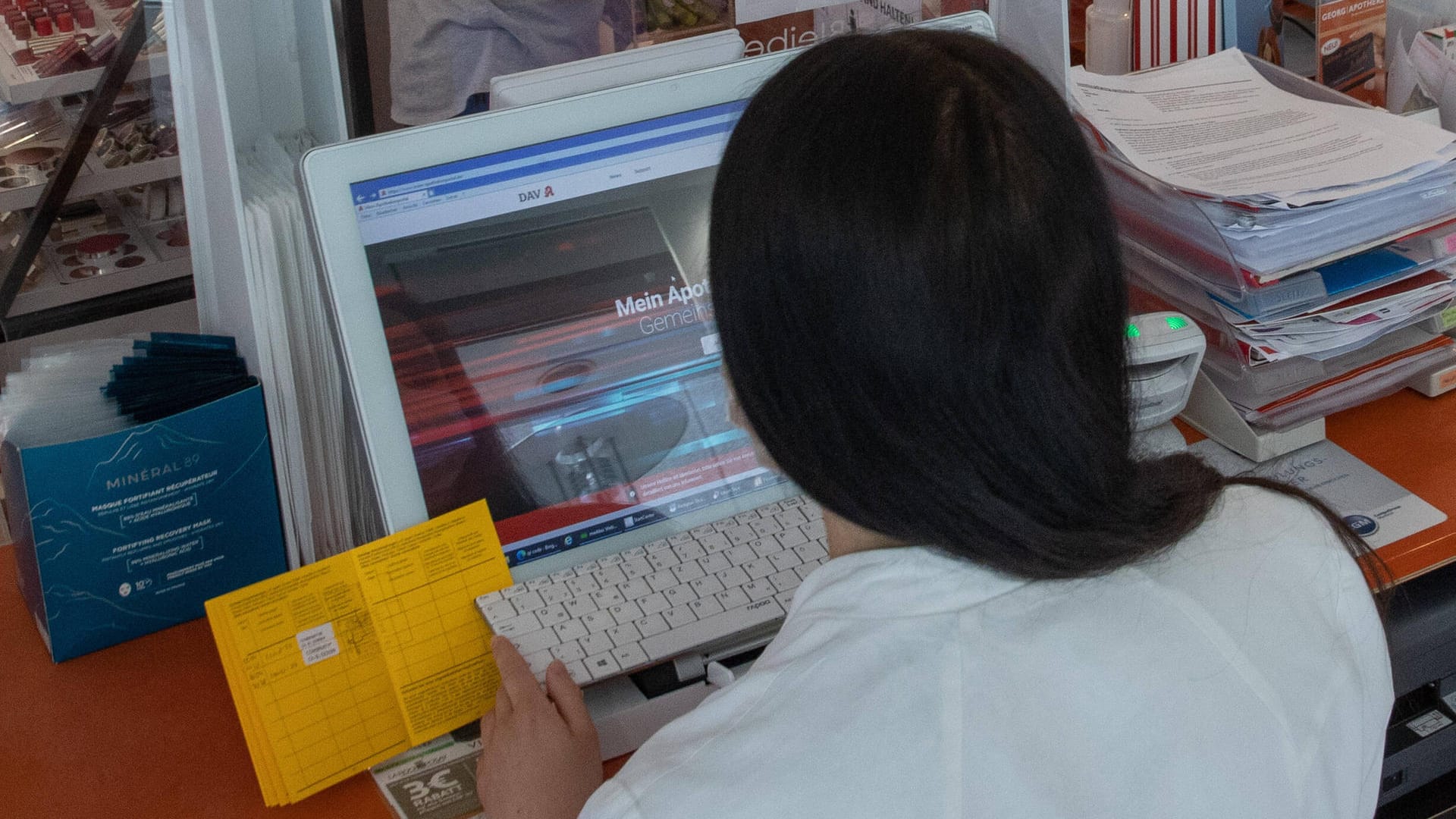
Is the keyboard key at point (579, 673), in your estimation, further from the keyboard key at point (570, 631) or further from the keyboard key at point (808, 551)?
the keyboard key at point (808, 551)

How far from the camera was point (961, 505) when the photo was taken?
0.61 m

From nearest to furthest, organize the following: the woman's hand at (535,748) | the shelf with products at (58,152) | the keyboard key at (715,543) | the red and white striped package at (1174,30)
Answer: the woman's hand at (535,748)
the keyboard key at (715,543)
the red and white striped package at (1174,30)
the shelf with products at (58,152)

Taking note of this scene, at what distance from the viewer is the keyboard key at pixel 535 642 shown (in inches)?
36.5

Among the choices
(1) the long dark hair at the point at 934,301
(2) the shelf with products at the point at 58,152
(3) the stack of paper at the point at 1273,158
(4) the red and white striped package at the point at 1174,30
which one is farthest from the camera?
(2) the shelf with products at the point at 58,152

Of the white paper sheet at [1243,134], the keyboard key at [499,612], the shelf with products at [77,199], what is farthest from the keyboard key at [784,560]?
the shelf with products at [77,199]

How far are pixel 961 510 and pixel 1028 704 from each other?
10cm

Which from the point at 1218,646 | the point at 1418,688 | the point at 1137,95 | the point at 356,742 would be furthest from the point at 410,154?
the point at 1418,688

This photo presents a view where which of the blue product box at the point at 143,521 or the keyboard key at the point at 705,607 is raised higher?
the blue product box at the point at 143,521

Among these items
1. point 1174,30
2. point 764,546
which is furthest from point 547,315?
point 1174,30

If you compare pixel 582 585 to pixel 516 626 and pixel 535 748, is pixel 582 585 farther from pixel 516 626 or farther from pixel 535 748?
pixel 535 748

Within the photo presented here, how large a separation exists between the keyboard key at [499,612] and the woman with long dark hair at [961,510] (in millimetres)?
323

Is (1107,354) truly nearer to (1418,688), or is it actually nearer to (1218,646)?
(1218,646)

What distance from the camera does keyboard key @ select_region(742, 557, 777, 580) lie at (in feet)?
3.26

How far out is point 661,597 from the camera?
97 cm
